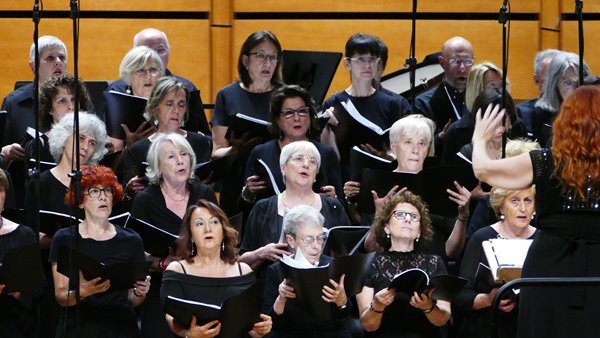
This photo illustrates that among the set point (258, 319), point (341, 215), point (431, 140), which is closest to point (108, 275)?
point (258, 319)

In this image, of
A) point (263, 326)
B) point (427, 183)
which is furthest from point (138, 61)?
point (263, 326)

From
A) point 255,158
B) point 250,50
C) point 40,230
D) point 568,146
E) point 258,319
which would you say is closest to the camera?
point 568,146

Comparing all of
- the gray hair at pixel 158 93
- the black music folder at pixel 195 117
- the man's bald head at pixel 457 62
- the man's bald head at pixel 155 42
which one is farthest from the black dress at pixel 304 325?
the man's bald head at pixel 155 42

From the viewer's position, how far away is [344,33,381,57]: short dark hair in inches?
212

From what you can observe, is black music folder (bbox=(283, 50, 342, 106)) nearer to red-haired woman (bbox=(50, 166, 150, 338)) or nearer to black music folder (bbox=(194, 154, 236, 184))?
black music folder (bbox=(194, 154, 236, 184))

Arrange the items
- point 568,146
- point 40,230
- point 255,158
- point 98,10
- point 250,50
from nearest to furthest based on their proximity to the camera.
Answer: point 568,146, point 40,230, point 255,158, point 250,50, point 98,10

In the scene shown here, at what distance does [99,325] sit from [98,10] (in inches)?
120

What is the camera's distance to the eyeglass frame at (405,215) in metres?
→ 4.36

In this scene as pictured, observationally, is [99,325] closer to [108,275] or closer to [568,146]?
[108,275]

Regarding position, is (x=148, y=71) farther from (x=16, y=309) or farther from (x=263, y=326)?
(x=263, y=326)

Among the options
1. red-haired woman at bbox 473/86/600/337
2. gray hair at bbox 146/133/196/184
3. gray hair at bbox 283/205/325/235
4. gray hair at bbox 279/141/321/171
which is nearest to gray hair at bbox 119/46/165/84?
gray hair at bbox 146/133/196/184

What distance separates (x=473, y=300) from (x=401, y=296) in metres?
0.29

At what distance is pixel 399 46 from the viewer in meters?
6.89

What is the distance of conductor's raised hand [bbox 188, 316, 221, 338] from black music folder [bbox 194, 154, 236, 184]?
92 cm
